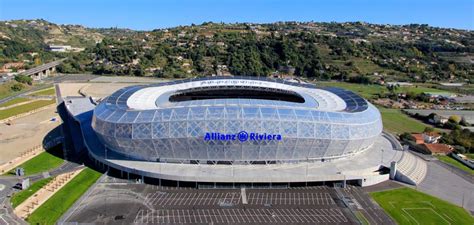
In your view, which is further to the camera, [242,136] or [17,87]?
[17,87]

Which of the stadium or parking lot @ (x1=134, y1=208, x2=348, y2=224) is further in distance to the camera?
the stadium

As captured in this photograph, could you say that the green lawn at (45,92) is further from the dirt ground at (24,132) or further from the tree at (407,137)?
the tree at (407,137)

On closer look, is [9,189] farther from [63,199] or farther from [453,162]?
[453,162]

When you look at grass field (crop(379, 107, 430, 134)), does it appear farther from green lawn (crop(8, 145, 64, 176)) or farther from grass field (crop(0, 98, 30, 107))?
grass field (crop(0, 98, 30, 107))

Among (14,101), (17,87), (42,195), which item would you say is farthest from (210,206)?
(17,87)

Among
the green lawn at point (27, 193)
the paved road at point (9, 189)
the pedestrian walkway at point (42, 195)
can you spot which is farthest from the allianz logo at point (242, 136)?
the green lawn at point (27, 193)

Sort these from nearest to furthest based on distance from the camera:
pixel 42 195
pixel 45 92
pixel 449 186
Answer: pixel 42 195 → pixel 449 186 → pixel 45 92

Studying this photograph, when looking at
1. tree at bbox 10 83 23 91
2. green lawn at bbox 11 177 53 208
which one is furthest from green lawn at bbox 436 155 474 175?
tree at bbox 10 83 23 91

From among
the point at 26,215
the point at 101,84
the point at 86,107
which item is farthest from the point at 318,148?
the point at 101,84

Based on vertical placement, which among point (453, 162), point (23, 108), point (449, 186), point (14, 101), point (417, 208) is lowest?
point (417, 208)
